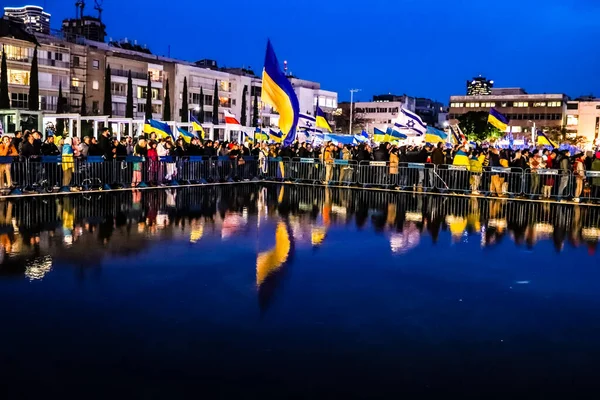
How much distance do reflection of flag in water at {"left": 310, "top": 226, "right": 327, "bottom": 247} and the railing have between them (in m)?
10.3

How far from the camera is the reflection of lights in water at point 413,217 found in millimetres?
17600

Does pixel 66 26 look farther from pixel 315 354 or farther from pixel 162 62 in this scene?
pixel 315 354

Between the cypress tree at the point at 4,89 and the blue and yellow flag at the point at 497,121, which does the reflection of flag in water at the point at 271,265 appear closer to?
the blue and yellow flag at the point at 497,121

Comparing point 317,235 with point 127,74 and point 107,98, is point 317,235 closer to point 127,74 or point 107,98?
point 107,98

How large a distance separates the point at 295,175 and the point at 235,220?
43.7 ft

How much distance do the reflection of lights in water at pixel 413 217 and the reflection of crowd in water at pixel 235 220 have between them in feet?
0.09

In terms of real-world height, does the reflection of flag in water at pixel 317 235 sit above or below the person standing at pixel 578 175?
below

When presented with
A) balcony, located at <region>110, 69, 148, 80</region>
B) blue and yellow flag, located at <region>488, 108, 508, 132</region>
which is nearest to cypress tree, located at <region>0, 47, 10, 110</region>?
balcony, located at <region>110, 69, 148, 80</region>

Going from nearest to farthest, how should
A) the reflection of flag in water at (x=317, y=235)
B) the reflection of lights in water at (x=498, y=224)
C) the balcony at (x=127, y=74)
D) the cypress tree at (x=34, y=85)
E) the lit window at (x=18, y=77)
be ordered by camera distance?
the reflection of flag in water at (x=317, y=235)
the reflection of lights in water at (x=498, y=224)
the cypress tree at (x=34, y=85)
the lit window at (x=18, y=77)
the balcony at (x=127, y=74)

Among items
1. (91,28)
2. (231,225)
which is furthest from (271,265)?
(91,28)

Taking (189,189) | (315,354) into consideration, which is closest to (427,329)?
(315,354)

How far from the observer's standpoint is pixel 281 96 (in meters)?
22.5

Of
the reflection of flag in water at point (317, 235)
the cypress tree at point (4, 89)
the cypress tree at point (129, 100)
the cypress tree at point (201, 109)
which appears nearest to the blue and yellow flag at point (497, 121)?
the reflection of flag in water at point (317, 235)

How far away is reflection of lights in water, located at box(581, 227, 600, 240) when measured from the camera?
15238 millimetres
